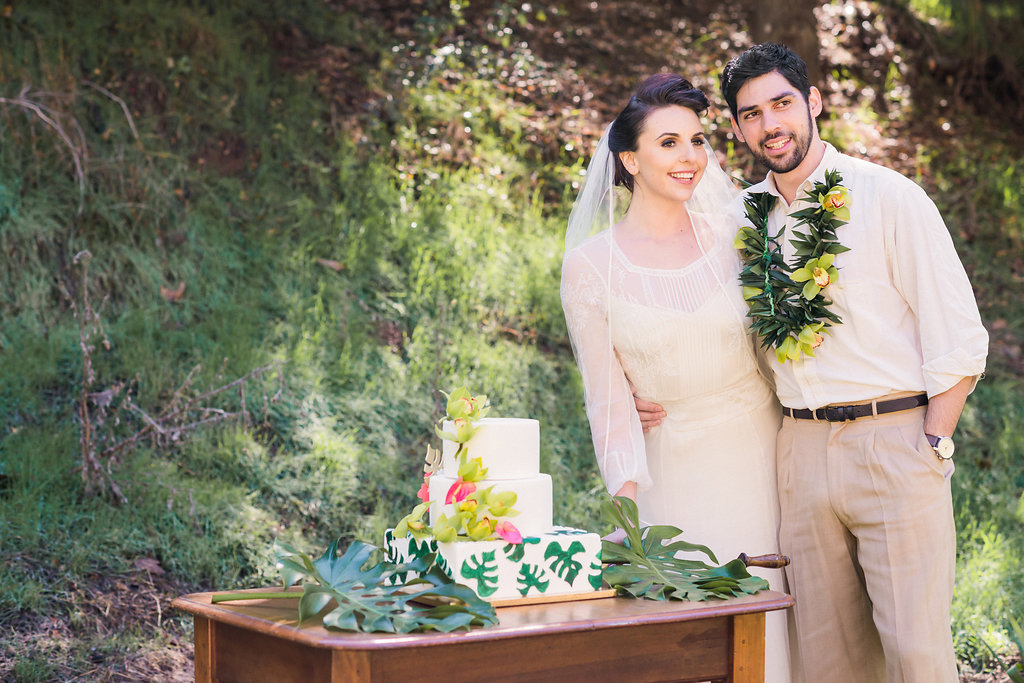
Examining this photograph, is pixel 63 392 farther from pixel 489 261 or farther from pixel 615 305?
pixel 615 305

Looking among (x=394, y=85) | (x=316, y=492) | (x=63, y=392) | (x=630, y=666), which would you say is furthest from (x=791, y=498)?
(x=394, y=85)

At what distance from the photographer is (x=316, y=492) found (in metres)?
5.30

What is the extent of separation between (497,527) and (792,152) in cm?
166

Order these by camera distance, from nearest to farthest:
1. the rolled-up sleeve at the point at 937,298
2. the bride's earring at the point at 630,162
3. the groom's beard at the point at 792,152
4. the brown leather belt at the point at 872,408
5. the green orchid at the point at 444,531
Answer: the green orchid at the point at 444,531, the rolled-up sleeve at the point at 937,298, the brown leather belt at the point at 872,408, the groom's beard at the point at 792,152, the bride's earring at the point at 630,162

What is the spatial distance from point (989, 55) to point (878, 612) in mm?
7748

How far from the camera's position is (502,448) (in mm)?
2518

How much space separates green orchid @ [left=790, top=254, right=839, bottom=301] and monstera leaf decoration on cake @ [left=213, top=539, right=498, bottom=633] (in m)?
1.50

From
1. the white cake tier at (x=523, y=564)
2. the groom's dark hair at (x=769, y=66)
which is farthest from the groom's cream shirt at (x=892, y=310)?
the white cake tier at (x=523, y=564)

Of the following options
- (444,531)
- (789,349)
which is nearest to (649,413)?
(789,349)

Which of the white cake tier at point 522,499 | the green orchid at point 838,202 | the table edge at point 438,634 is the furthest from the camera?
the green orchid at point 838,202

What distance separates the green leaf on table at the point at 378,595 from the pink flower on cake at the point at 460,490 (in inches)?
5.6

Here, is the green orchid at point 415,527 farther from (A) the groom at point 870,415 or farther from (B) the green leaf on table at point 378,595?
(A) the groom at point 870,415

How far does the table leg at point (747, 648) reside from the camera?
2.42 m

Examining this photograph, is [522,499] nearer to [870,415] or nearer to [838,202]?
[870,415]
